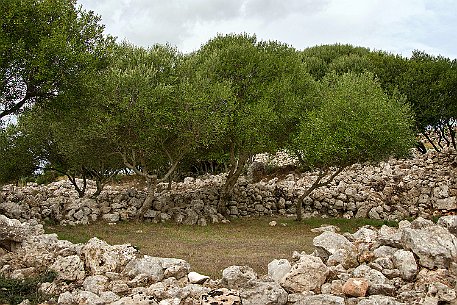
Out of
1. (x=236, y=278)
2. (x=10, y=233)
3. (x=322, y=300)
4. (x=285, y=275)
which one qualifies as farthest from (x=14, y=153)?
(x=322, y=300)

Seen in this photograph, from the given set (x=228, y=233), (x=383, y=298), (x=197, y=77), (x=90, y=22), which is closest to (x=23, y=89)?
(x=90, y=22)

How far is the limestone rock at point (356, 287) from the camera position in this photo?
486 inches

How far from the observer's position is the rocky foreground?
12211 mm

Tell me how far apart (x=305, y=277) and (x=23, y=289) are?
24.5ft

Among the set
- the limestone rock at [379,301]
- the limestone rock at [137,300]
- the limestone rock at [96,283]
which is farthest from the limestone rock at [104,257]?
the limestone rock at [379,301]

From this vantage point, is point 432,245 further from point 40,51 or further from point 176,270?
point 40,51

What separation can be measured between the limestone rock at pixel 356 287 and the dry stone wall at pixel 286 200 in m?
19.6

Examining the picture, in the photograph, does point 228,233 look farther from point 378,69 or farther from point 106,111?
point 378,69

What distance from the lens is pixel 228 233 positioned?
27.6m

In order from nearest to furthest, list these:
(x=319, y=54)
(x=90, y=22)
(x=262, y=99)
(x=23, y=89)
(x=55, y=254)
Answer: (x=55, y=254)
(x=23, y=89)
(x=90, y=22)
(x=262, y=99)
(x=319, y=54)

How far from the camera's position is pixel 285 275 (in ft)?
43.7

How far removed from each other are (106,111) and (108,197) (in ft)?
28.7

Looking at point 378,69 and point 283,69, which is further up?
point 378,69

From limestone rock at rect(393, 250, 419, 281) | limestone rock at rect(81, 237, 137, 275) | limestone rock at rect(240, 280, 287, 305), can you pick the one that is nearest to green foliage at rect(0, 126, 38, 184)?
limestone rock at rect(81, 237, 137, 275)
